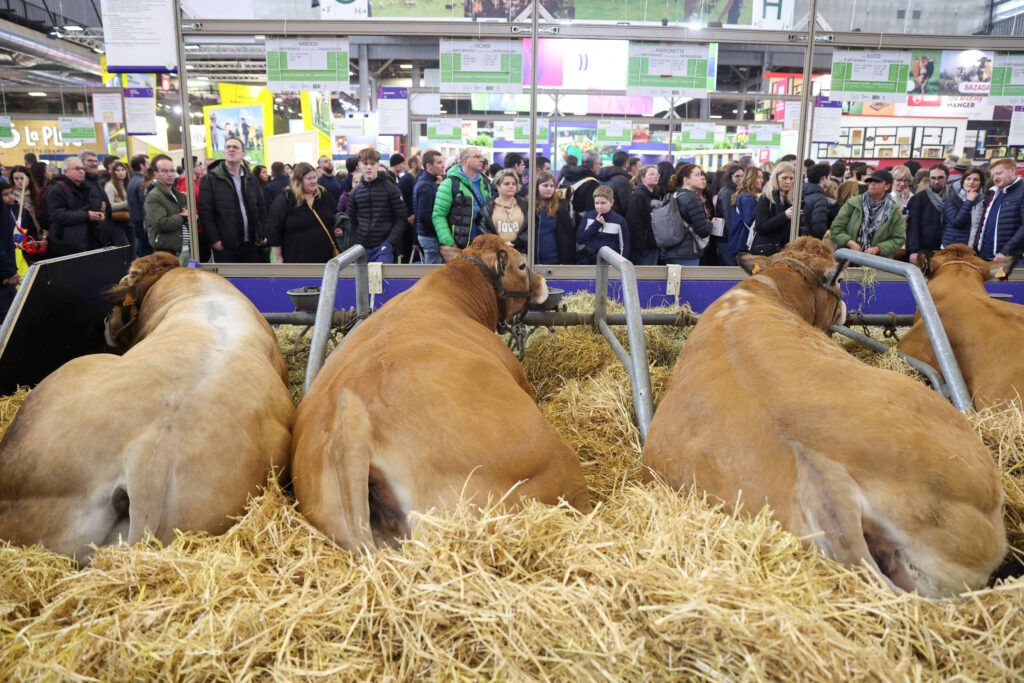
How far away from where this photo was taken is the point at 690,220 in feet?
24.8

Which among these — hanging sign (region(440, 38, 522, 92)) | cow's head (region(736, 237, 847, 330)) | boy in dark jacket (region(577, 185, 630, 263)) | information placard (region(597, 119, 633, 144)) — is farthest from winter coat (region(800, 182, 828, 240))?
cow's head (region(736, 237, 847, 330))

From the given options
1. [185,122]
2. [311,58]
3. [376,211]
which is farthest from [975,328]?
[376,211]

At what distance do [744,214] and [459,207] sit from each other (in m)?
3.06

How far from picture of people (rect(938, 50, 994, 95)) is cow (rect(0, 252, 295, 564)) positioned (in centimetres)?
614

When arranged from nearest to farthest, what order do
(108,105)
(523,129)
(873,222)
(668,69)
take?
(668,69) → (873,222) → (108,105) → (523,129)

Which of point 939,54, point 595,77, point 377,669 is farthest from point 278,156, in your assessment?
point 377,669

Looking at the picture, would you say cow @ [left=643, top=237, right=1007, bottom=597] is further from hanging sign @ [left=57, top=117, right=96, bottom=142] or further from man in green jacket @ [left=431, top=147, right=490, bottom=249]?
hanging sign @ [left=57, top=117, right=96, bottom=142]

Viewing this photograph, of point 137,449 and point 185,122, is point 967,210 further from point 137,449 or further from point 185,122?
point 137,449

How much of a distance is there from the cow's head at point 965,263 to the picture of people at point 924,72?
5.88 feet

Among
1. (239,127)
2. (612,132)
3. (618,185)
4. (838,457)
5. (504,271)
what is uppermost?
(239,127)

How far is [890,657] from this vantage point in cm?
167

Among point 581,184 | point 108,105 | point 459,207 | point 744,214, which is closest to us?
point 459,207

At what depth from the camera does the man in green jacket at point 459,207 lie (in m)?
6.80

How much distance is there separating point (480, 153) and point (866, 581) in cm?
582
